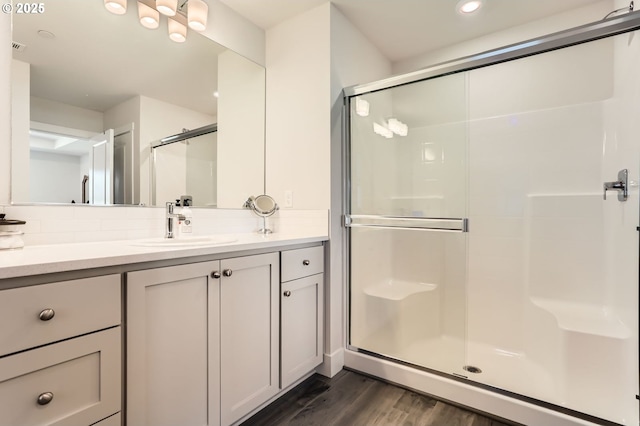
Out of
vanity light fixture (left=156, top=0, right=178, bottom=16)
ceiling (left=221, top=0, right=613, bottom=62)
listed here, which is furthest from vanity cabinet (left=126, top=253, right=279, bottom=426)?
ceiling (left=221, top=0, right=613, bottom=62)

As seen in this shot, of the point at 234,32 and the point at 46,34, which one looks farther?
the point at 234,32

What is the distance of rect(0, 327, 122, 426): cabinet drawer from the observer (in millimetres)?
759

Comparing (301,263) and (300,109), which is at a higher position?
(300,109)

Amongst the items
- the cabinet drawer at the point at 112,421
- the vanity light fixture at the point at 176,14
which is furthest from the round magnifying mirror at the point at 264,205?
the cabinet drawer at the point at 112,421

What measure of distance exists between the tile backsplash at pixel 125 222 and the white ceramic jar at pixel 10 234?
0.10 meters

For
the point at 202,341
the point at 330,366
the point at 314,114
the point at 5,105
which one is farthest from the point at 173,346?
the point at 314,114

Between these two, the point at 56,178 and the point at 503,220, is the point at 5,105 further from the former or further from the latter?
the point at 503,220

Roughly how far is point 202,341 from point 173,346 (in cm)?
12

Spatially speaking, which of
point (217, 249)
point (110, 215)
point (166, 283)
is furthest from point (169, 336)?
point (110, 215)

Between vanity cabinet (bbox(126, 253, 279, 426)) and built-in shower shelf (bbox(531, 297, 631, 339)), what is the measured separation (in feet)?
5.86

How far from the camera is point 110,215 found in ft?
4.84

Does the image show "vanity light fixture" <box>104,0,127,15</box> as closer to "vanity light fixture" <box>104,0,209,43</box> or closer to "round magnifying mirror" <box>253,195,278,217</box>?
"vanity light fixture" <box>104,0,209,43</box>

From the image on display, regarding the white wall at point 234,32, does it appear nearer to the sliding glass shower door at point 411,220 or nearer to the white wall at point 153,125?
the white wall at point 153,125

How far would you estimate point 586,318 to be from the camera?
1.82m
